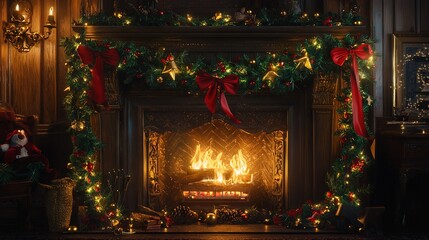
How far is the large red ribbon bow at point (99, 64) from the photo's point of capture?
5.61m

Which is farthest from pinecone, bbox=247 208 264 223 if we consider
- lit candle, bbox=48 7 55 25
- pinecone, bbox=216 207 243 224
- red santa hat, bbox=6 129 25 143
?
lit candle, bbox=48 7 55 25

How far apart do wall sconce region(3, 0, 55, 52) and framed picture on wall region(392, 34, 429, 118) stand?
3393 millimetres

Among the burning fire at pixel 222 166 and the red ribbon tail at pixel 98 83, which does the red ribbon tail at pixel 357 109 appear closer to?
the burning fire at pixel 222 166

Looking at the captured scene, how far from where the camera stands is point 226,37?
5.82 m

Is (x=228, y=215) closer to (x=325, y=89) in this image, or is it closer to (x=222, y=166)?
(x=222, y=166)

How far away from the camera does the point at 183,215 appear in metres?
6.12

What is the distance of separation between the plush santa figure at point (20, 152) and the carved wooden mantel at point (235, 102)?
0.61 metres

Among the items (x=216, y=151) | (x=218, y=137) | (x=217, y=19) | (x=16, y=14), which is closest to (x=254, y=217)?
(x=216, y=151)

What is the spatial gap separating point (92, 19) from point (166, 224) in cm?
197

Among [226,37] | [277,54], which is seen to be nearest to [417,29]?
[277,54]

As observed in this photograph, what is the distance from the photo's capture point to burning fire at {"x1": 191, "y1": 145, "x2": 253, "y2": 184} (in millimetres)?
6301

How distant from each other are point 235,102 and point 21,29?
2221 mm

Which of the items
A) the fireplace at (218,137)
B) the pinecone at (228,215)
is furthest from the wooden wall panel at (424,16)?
the pinecone at (228,215)

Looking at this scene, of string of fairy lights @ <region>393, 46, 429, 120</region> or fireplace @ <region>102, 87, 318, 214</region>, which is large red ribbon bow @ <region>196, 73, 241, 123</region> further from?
string of fairy lights @ <region>393, 46, 429, 120</region>
